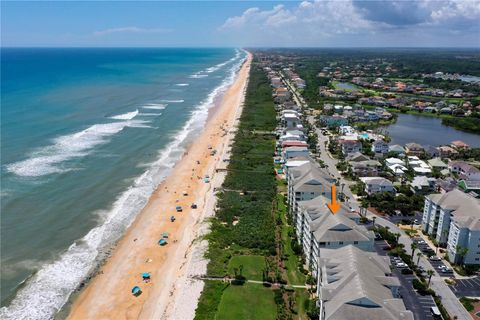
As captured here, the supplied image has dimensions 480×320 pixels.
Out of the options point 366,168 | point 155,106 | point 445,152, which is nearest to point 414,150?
point 445,152

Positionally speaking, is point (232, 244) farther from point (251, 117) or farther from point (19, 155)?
point (251, 117)

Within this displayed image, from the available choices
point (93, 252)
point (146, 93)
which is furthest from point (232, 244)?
point (146, 93)

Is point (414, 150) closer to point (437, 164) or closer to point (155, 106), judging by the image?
point (437, 164)

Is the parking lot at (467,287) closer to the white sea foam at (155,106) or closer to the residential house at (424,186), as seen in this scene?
the residential house at (424,186)

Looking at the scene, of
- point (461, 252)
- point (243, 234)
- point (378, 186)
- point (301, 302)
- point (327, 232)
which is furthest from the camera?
point (378, 186)

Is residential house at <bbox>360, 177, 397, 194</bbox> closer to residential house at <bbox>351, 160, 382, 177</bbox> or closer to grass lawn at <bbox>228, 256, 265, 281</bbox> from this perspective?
residential house at <bbox>351, 160, 382, 177</bbox>

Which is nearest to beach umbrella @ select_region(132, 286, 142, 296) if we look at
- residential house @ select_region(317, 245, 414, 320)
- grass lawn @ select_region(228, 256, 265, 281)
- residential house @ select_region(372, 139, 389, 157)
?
grass lawn @ select_region(228, 256, 265, 281)

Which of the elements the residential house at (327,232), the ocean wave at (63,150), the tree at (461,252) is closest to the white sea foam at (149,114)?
the ocean wave at (63,150)

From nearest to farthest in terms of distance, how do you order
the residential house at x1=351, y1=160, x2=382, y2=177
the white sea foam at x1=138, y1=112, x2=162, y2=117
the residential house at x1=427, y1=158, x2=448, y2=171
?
the residential house at x1=351, y1=160, x2=382, y2=177 → the residential house at x1=427, y1=158, x2=448, y2=171 → the white sea foam at x1=138, y1=112, x2=162, y2=117
